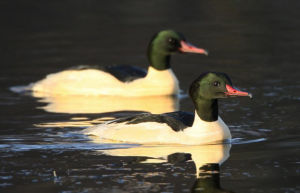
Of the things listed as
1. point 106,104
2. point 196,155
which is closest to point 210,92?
point 196,155

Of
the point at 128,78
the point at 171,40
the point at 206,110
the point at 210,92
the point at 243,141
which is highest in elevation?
the point at 171,40

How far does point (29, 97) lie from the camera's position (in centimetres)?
1711

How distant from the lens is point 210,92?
1257 cm

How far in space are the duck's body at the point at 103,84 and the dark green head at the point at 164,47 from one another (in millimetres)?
165

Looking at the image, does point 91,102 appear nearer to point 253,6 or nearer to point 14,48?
point 14,48

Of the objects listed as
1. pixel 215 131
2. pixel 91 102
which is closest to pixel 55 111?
pixel 91 102

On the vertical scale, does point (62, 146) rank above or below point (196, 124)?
below

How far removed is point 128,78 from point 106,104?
1203 millimetres

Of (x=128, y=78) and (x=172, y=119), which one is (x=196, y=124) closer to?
(x=172, y=119)

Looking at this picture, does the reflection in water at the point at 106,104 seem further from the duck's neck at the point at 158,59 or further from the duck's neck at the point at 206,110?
the duck's neck at the point at 206,110

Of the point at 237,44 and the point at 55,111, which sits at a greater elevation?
the point at 237,44

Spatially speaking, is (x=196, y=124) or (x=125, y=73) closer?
(x=196, y=124)

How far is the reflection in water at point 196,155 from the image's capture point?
1096cm

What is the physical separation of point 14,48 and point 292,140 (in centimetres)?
1065
